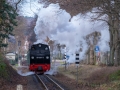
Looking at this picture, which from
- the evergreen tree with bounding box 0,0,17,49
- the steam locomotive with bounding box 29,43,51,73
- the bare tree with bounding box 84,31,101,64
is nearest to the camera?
the evergreen tree with bounding box 0,0,17,49

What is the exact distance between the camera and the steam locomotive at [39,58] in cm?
4003

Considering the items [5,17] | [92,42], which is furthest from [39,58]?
[5,17]

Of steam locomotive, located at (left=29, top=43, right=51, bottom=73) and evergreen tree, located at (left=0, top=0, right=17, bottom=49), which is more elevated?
evergreen tree, located at (left=0, top=0, right=17, bottom=49)

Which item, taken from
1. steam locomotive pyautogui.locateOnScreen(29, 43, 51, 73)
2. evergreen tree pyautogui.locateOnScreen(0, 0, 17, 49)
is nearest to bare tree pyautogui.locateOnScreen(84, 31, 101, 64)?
steam locomotive pyautogui.locateOnScreen(29, 43, 51, 73)

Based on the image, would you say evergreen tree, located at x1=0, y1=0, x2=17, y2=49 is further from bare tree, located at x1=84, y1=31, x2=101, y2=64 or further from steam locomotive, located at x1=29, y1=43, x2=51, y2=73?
bare tree, located at x1=84, y1=31, x2=101, y2=64

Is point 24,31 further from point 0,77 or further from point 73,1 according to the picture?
point 73,1

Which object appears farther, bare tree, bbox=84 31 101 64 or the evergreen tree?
bare tree, bbox=84 31 101 64

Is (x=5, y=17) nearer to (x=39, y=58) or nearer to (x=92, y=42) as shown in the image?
(x=39, y=58)

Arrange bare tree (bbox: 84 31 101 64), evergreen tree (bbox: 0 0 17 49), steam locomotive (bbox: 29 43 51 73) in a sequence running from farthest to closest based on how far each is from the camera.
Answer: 1. bare tree (bbox: 84 31 101 64)
2. steam locomotive (bbox: 29 43 51 73)
3. evergreen tree (bbox: 0 0 17 49)

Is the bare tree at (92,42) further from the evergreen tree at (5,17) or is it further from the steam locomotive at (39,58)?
the evergreen tree at (5,17)

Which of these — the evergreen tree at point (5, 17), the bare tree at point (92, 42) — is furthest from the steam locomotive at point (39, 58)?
the bare tree at point (92, 42)

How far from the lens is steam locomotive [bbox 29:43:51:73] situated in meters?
40.0

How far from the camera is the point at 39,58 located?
132 feet

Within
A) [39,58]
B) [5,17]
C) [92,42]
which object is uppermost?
[5,17]
